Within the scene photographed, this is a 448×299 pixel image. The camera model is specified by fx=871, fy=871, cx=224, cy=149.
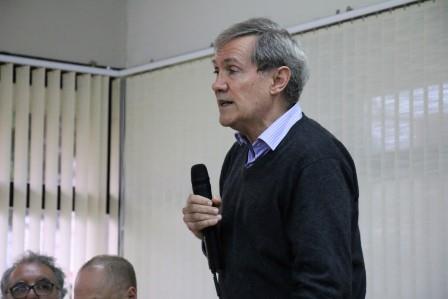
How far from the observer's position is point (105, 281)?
3000 mm

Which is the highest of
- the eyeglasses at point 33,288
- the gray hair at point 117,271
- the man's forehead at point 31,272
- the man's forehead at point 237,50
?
the man's forehead at point 237,50

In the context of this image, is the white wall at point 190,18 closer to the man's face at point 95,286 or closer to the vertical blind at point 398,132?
the vertical blind at point 398,132

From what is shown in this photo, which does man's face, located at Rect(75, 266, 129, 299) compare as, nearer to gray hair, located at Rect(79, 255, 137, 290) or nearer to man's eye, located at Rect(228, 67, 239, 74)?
gray hair, located at Rect(79, 255, 137, 290)

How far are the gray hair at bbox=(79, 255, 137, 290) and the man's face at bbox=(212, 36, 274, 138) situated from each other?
119cm

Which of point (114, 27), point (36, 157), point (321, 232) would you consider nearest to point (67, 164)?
point (36, 157)

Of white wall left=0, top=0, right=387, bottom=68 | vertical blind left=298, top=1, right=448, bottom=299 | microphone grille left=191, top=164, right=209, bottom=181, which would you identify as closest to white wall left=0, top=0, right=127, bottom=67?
white wall left=0, top=0, right=387, bottom=68

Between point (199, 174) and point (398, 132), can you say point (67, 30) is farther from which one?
point (199, 174)

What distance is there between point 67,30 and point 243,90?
4.00 m

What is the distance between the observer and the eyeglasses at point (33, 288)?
3.60 m

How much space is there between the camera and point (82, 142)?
5.55m

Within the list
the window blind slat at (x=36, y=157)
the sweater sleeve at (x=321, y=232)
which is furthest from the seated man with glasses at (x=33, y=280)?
the sweater sleeve at (x=321, y=232)

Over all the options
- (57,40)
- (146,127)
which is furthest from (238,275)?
(57,40)

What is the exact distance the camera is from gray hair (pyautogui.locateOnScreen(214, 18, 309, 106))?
6.53 ft

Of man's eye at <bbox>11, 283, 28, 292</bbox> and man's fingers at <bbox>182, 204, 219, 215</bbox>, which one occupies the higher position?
man's fingers at <bbox>182, 204, 219, 215</bbox>
